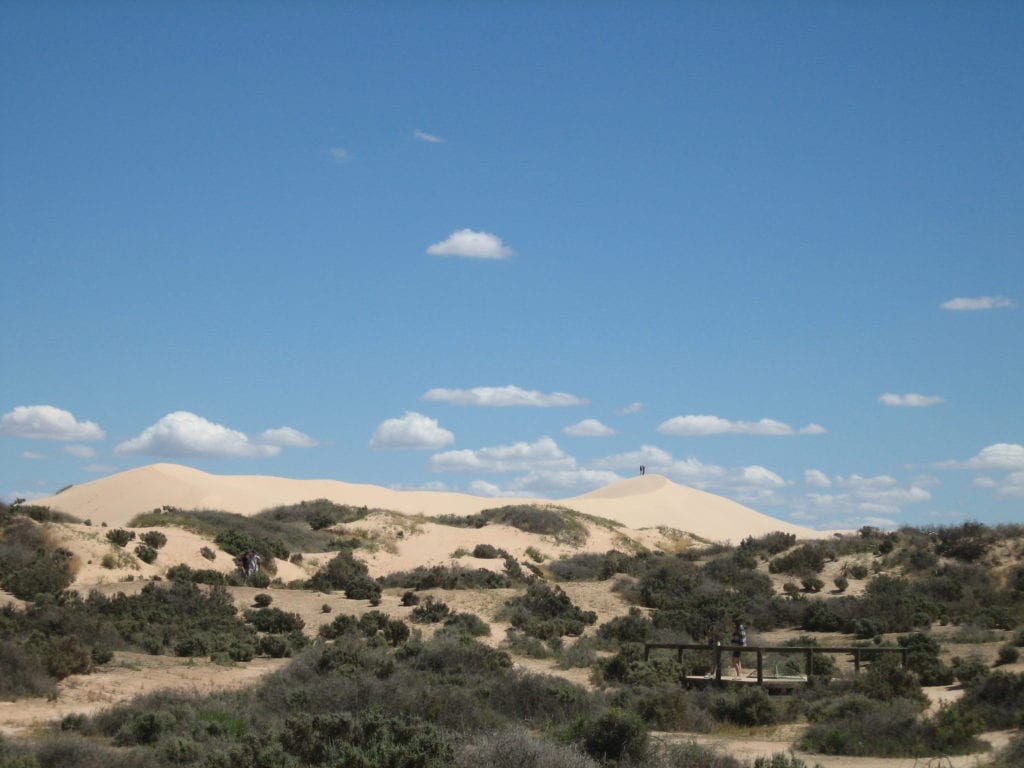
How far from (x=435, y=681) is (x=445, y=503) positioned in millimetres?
73179

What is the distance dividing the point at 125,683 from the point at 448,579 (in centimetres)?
1840

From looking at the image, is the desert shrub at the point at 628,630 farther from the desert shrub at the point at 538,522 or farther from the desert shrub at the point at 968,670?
the desert shrub at the point at 538,522

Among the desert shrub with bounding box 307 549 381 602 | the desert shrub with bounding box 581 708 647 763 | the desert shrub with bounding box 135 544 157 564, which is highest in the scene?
the desert shrub with bounding box 135 544 157 564

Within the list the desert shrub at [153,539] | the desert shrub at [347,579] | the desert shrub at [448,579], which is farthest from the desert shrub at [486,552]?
the desert shrub at [153,539]

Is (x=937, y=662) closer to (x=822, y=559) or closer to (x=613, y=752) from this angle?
(x=613, y=752)

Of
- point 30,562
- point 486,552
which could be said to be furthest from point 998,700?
point 486,552

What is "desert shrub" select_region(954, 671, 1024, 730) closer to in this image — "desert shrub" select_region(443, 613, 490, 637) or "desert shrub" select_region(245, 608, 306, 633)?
"desert shrub" select_region(443, 613, 490, 637)

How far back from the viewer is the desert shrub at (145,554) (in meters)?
37.6

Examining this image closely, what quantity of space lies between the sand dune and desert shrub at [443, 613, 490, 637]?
41787 mm

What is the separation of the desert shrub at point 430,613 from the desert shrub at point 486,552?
1265cm

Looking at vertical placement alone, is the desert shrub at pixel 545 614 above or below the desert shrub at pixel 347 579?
below

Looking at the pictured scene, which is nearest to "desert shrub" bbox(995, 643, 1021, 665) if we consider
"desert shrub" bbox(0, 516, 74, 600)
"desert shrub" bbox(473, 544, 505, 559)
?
"desert shrub" bbox(0, 516, 74, 600)

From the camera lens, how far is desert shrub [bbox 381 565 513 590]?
1523 inches

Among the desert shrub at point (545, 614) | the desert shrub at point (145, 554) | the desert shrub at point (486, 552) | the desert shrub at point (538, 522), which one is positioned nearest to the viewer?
the desert shrub at point (545, 614)
